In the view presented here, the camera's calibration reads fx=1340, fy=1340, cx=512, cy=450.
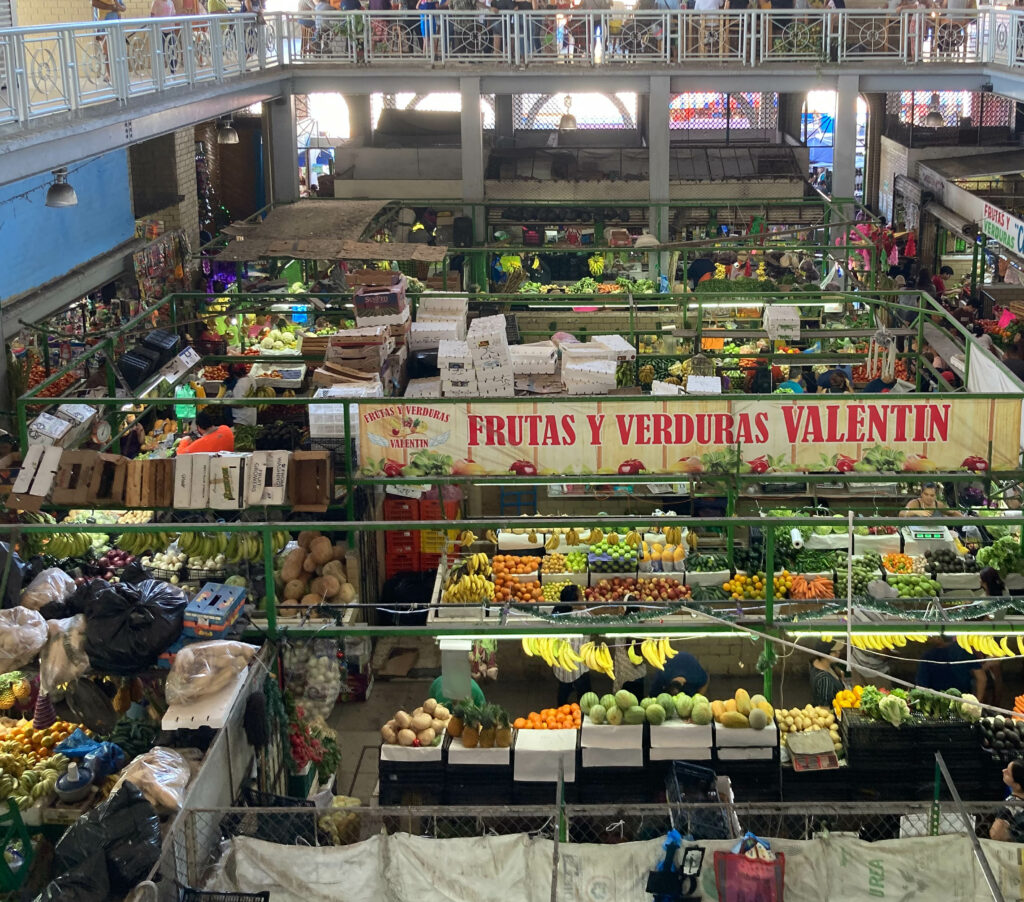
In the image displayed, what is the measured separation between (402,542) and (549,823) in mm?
5169

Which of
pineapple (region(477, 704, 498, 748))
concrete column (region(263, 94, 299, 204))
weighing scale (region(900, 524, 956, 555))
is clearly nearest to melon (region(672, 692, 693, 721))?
pineapple (region(477, 704, 498, 748))

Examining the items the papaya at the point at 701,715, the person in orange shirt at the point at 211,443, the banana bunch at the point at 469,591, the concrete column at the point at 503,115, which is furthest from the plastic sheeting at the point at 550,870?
the concrete column at the point at 503,115

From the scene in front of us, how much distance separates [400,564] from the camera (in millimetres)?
12445

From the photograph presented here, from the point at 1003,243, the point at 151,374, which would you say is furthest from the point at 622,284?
the point at 151,374

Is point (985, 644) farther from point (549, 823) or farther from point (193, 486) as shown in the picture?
point (193, 486)

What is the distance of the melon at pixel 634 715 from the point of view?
8.50m

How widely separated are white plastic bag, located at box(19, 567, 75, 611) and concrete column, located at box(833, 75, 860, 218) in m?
14.7

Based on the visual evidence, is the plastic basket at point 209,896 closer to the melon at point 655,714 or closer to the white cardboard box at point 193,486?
the melon at point 655,714

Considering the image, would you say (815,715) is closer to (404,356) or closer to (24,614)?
(24,614)

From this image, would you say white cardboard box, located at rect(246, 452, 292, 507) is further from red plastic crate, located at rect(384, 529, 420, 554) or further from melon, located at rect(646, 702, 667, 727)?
melon, located at rect(646, 702, 667, 727)

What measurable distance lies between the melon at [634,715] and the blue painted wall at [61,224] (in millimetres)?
8348

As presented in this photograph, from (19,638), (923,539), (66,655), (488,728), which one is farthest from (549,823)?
(923,539)

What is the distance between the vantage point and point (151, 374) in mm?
14031

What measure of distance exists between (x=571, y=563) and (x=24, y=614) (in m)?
4.68
